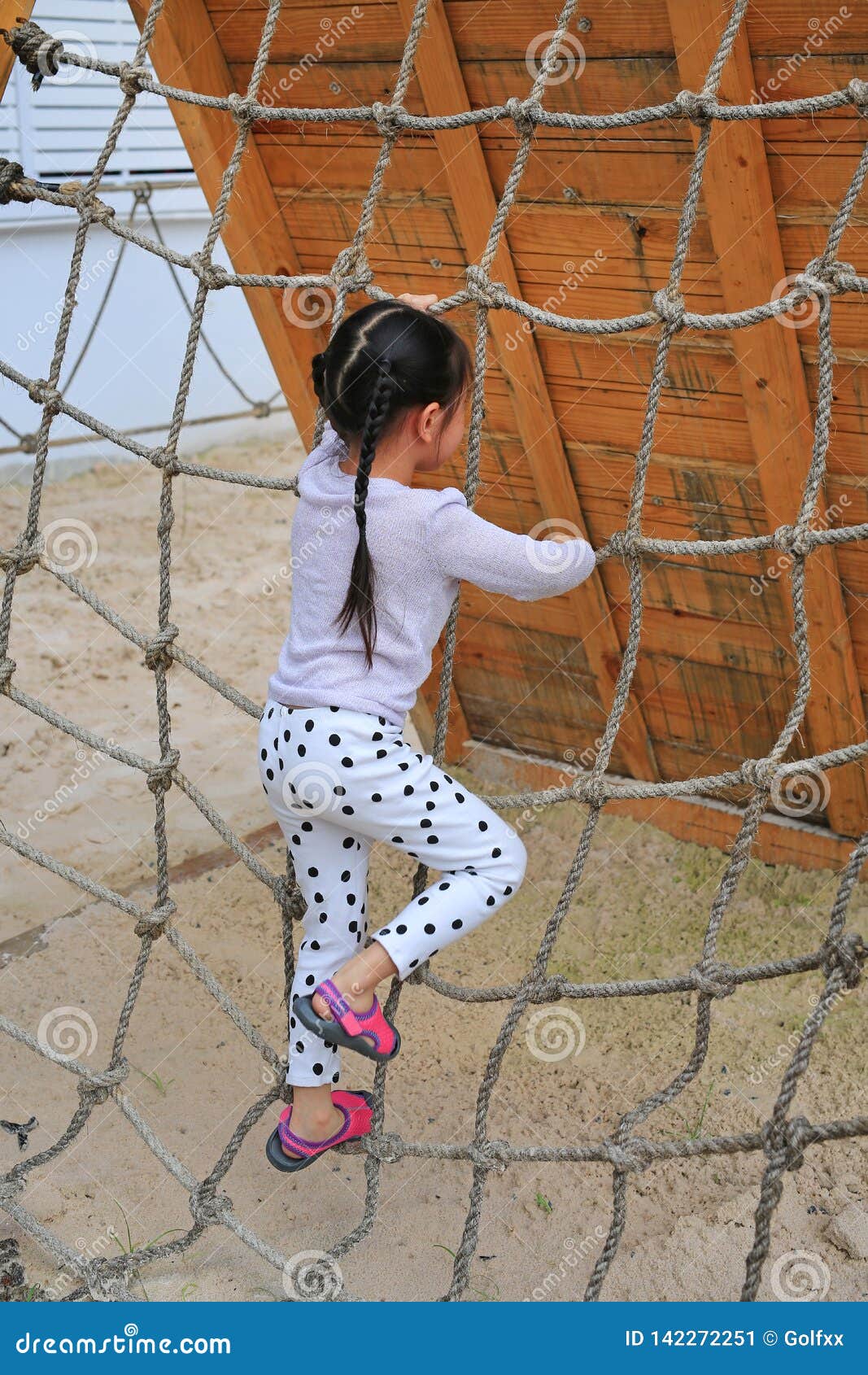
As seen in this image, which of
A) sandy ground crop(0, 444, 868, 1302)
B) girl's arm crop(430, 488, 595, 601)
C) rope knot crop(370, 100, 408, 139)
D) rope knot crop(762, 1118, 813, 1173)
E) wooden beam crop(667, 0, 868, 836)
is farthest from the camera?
sandy ground crop(0, 444, 868, 1302)

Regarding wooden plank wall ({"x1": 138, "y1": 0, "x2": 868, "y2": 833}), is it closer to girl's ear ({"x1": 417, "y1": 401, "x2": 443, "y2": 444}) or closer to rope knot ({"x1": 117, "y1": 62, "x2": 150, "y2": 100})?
rope knot ({"x1": 117, "y1": 62, "x2": 150, "y2": 100})

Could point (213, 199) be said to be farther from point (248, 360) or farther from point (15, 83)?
point (248, 360)

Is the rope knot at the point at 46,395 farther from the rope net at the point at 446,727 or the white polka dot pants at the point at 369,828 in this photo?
the white polka dot pants at the point at 369,828

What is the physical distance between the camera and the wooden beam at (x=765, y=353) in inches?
66.7

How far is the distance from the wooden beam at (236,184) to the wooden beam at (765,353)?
0.80 meters

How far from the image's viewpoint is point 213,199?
2.44 metres

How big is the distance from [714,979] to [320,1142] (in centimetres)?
59

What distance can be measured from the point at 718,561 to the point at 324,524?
38.1 inches

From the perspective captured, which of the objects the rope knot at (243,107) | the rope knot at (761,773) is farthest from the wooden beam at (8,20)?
the rope knot at (761,773)

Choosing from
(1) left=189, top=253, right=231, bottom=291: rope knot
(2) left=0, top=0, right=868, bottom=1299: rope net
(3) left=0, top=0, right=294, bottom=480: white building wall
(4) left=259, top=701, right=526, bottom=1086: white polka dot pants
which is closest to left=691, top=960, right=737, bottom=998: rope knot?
(2) left=0, top=0, right=868, bottom=1299: rope net

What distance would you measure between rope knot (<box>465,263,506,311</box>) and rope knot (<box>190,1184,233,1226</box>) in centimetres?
128

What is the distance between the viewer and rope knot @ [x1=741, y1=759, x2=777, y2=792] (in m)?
1.56

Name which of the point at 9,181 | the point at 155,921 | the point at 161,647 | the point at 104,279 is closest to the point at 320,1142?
the point at 155,921
